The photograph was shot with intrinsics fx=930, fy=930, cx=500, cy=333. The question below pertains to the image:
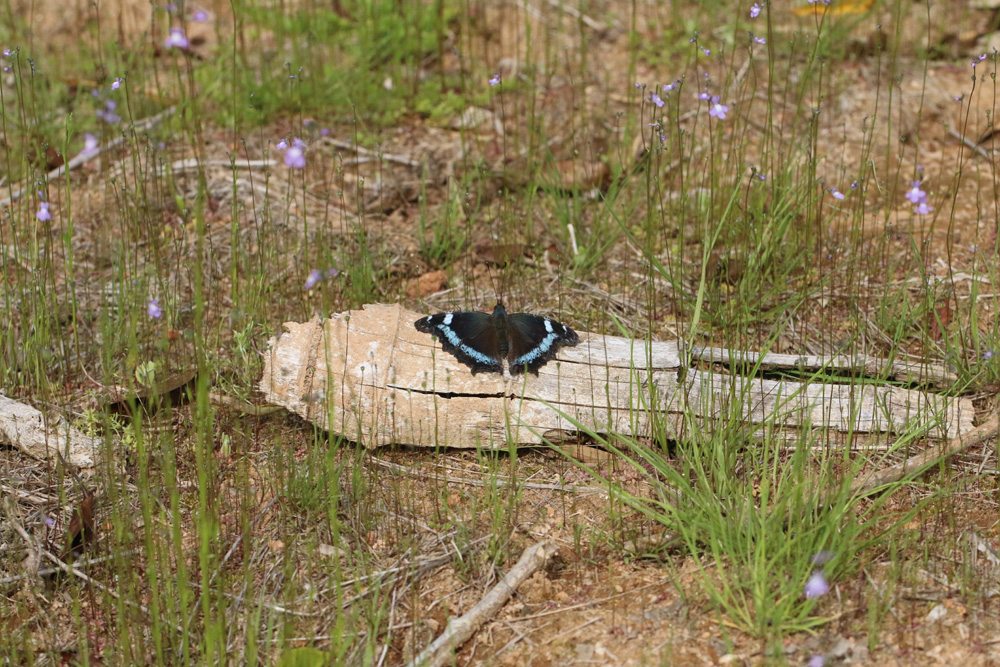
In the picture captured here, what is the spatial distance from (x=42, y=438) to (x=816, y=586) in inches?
98.0

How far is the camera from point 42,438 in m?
3.14

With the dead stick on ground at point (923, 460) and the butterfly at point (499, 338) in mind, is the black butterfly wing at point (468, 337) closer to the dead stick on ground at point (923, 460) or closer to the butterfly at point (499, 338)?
the butterfly at point (499, 338)

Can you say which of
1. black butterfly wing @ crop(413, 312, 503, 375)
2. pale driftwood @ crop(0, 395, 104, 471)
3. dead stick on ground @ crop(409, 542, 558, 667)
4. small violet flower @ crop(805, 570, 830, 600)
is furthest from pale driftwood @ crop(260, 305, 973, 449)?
small violet flower @ crop(805, 570, 830, 600)

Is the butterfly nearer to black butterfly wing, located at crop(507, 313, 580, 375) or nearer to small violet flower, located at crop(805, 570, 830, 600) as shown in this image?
black butterfly wing, located at crop(507, 313, 580, 375)

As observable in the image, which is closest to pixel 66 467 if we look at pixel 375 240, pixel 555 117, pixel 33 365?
pixel 33 365

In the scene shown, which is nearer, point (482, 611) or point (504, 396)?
point (482, 611)

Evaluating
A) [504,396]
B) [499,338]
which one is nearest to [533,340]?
[499,338]

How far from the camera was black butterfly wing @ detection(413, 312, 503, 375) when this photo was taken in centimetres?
317

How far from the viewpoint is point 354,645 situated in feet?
8.04

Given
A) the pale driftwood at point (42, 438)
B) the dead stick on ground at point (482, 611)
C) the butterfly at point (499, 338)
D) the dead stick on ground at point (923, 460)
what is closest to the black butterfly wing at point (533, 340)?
the butterfly at point (499, 338)

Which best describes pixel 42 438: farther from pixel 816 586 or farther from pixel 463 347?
pixel 816 586

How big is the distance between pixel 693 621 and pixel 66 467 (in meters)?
2.02

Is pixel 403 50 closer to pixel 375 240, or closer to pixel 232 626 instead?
pixel 375 240

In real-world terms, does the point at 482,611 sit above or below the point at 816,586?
below
